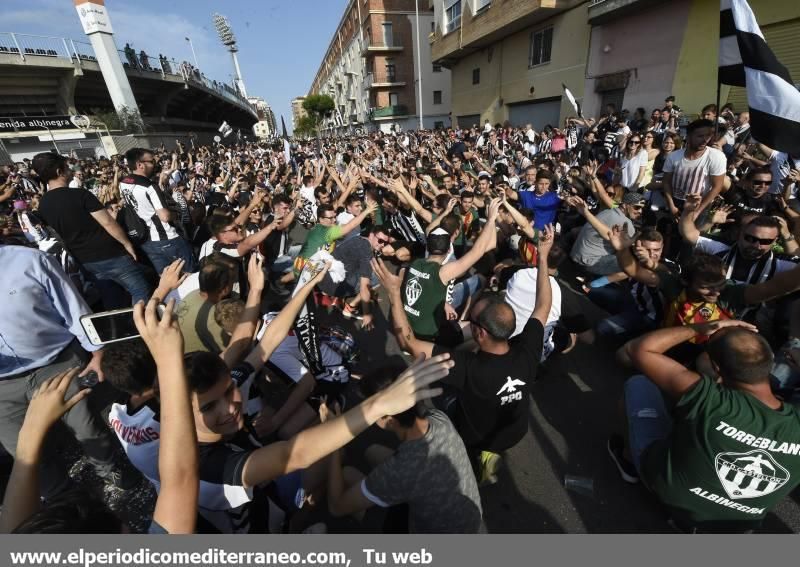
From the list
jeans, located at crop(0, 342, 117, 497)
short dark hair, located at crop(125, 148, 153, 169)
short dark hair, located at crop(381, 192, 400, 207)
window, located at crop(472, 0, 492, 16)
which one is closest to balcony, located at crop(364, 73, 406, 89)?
window, located at crop(472, 0, 492, 16)

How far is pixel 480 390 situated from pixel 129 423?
77.6 inches

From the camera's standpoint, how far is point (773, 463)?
168 cm

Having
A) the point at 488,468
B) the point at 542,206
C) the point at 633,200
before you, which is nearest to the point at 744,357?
the point at 488,468

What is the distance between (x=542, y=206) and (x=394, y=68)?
45.3 meters

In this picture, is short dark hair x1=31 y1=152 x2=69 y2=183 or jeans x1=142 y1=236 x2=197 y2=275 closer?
short dark hair x1=31 y1=152 x2=69 y2=183

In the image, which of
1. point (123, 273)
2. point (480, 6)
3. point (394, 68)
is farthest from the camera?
point (394, 68)

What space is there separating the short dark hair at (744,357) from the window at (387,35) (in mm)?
48941

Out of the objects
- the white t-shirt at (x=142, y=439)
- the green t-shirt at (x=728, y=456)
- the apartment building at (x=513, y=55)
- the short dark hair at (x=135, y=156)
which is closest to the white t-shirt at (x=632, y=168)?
the green t-shirt at (x=728, y=456)

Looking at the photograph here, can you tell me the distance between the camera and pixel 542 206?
599 cm

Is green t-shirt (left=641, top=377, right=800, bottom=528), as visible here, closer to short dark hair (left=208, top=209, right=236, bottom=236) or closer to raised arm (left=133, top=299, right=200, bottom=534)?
raised arm (left=133, top=299, right=200, bottom=534)

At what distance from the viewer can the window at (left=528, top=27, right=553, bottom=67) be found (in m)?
17.5

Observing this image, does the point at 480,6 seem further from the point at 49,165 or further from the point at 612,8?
the point at 49,165

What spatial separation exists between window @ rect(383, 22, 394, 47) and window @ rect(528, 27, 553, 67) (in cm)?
2887
